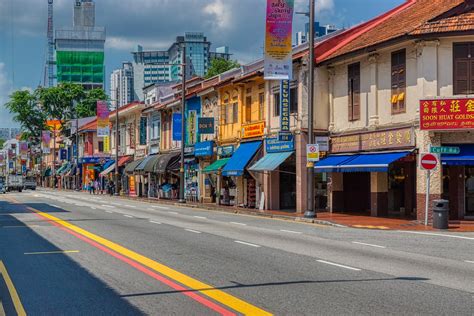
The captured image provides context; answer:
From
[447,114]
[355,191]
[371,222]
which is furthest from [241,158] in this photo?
[447,114]

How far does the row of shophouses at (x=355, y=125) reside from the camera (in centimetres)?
2495

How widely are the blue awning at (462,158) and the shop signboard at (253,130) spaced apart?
13.2 meters

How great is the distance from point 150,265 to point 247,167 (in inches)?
922

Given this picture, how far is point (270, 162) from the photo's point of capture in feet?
110

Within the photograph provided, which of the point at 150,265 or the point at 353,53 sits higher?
the point at 353,53

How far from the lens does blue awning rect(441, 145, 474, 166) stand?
79.9 ft

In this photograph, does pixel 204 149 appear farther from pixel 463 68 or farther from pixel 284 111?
pixel 463 68

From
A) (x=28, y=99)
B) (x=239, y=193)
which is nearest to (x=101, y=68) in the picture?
(x=28, y=99)

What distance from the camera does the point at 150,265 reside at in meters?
12.9

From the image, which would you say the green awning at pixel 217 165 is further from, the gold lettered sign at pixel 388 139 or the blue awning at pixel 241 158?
the gold lettered sign at pixel 388 139

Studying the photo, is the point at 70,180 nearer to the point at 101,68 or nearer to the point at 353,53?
the point at 101,68

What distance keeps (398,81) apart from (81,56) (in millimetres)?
147554

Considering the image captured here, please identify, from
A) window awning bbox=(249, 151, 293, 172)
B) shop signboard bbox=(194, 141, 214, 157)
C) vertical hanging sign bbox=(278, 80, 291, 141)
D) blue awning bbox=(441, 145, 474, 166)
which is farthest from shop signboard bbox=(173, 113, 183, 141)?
blue awning bbox=(441, 145, 474, 166)

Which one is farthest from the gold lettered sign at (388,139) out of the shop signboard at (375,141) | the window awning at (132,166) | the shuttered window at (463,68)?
the window awning at (132,166)
